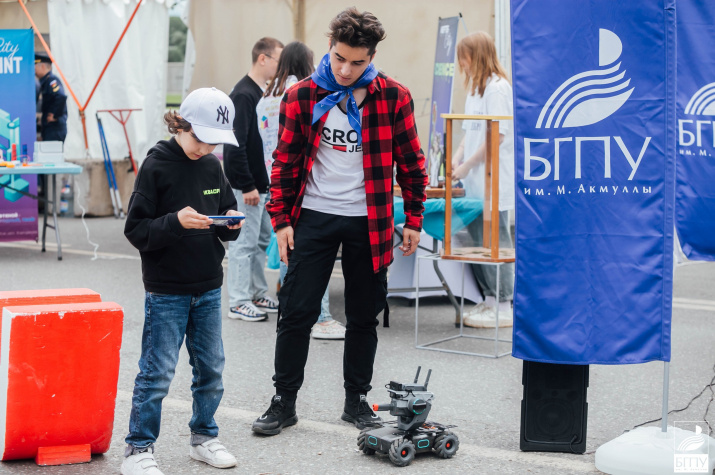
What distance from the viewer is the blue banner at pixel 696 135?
509 centimetres

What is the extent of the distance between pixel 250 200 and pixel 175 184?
294 centimetres

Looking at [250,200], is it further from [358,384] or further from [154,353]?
[154,353]

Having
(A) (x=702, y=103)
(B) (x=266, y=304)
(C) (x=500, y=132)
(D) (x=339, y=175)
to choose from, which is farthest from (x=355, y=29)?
(B) (x=266, y=304)

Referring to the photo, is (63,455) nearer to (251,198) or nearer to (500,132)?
(251,198)

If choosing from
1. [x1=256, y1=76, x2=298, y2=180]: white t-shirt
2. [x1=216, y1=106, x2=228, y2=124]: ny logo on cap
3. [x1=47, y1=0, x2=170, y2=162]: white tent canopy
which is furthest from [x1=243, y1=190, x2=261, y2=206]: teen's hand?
[x1=47, y1=0, x2=170, y2=162]: white tent canopy

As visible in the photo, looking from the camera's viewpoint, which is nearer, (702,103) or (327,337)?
(702,103)

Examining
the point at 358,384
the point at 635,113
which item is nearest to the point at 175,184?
the point at 358,384

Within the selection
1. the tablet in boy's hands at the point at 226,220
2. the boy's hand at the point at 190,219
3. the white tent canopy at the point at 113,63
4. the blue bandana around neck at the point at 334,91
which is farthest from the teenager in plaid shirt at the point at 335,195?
the white tent canopy at the point at 113,63

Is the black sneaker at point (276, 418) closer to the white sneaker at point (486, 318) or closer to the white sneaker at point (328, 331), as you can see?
the white sneaker at point (328, 331)

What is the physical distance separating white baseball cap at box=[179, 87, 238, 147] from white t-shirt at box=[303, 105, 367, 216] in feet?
2.05

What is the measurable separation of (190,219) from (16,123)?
714 centimetres

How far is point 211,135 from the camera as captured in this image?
372 centimetres

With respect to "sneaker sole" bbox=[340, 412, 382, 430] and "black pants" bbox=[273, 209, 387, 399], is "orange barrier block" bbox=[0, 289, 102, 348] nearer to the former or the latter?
"black pants" bbox=[273, 209, 387, 399]

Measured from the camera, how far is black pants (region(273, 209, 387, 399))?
431 cm
